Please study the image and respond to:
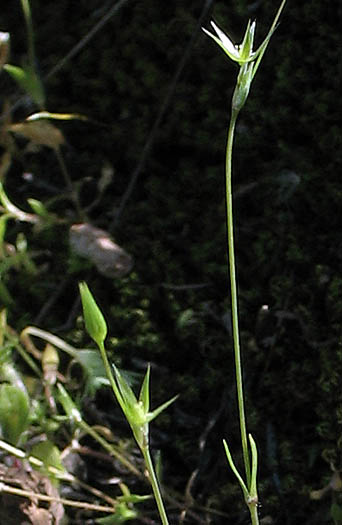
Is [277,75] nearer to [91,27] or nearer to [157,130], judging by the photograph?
[157,130]

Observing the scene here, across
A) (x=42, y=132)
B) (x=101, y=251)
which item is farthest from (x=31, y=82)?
(x=101, y=251)

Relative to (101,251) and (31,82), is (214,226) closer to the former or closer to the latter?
(101,251)

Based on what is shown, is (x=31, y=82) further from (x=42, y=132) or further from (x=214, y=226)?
(x=214, y=226)

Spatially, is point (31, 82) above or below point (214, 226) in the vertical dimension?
above

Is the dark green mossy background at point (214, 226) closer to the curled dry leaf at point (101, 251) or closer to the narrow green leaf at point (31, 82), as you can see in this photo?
the curled dry leaf at point (101, 251)

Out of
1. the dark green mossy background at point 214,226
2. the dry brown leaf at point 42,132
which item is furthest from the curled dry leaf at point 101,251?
the dry brown leaf at point 42,132

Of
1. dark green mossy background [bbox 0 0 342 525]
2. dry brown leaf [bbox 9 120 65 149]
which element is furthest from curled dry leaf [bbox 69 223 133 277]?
dry brown leaf [bbox 9 120 65 149]
